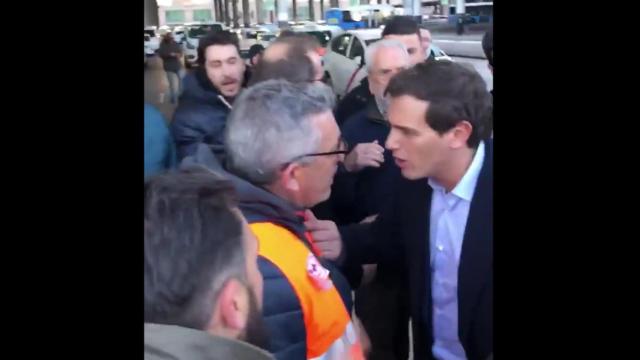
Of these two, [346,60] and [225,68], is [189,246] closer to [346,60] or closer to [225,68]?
[225,68]

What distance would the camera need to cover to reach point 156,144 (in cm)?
208

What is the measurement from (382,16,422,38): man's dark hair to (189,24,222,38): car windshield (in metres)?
0.44

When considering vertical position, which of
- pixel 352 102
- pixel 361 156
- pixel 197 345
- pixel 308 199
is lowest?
pixel 197 345

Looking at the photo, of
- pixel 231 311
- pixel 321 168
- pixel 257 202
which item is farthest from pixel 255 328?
pixel 321 168

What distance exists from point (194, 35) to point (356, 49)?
1.40ft

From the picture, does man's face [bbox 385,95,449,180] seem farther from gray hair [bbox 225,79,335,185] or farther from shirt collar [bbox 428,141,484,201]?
gray hair [bbox 225,79,335,185]

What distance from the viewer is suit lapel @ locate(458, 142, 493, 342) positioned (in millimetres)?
2096

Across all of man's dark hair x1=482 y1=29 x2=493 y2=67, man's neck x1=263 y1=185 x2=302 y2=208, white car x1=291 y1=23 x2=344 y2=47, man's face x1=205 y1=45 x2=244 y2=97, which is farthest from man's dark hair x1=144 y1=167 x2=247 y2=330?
man's dark hair x1=482 y1=29 x2=493 y2=67

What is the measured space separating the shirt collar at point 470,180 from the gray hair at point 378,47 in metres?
0.32
